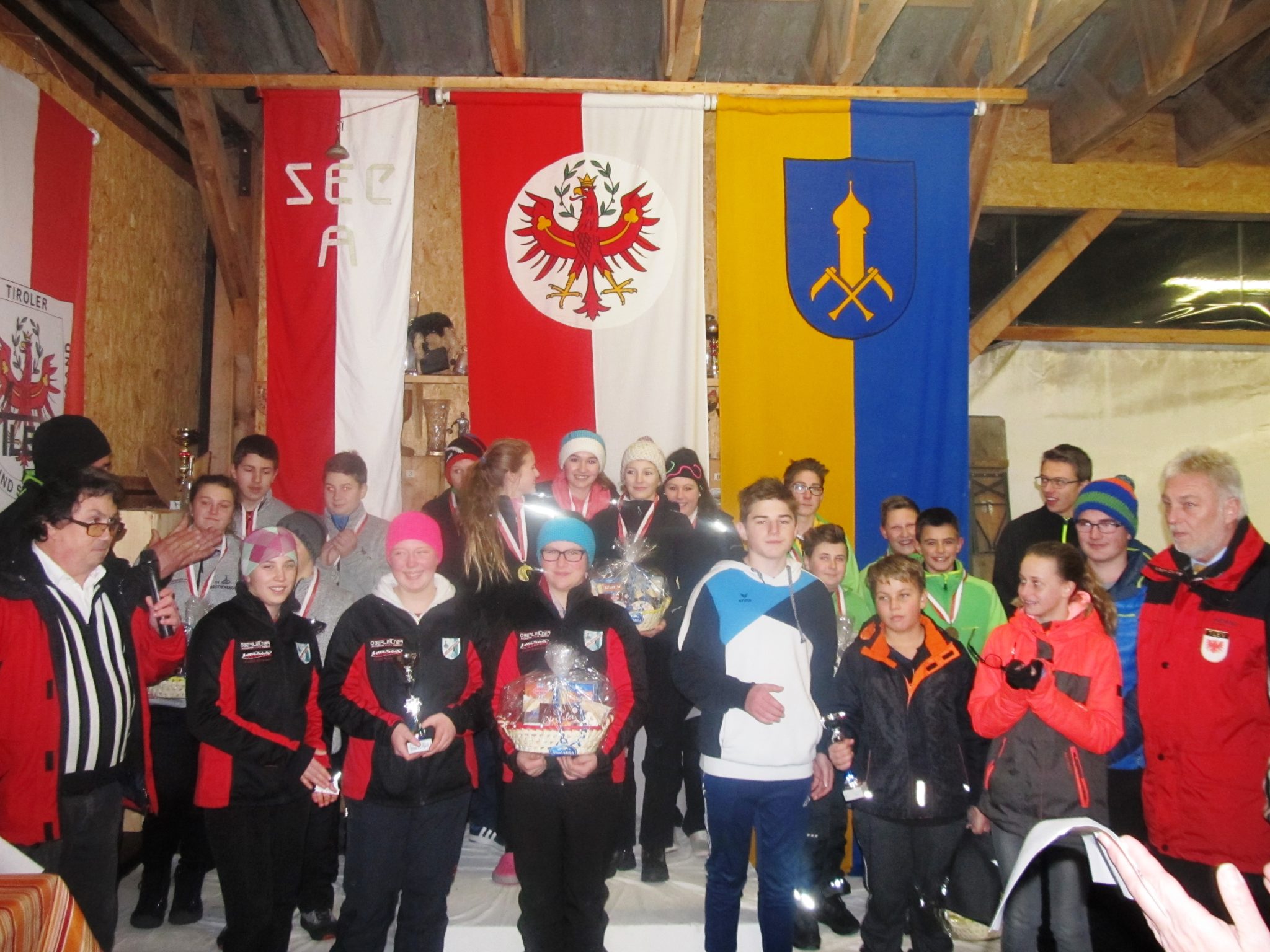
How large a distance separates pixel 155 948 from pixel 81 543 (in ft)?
5.43

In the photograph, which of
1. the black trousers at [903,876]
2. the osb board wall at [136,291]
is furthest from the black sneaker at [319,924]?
the osb board wall at [136,291]

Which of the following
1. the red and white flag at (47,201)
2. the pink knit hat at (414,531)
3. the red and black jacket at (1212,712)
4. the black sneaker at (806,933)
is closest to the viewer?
the red and black jacket at (1212,712)

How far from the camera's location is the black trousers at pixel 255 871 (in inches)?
98.2

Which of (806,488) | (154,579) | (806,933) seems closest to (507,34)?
(806,488)

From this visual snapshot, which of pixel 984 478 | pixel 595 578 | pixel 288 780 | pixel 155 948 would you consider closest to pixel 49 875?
pixel 288 780

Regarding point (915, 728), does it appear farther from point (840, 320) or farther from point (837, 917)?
point (840, 320)

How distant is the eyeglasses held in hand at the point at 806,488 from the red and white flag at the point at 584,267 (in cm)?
93

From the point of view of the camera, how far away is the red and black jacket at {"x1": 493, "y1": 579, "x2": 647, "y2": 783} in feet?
8.70

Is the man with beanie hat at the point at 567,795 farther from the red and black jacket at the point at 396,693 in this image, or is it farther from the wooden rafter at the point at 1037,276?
the wooden rafter at the point at 1037,276

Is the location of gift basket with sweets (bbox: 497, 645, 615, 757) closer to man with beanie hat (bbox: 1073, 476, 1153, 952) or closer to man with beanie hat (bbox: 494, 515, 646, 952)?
man with beanie hat (bbox: 494, 515, 646, 952)

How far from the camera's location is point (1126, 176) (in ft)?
19.5

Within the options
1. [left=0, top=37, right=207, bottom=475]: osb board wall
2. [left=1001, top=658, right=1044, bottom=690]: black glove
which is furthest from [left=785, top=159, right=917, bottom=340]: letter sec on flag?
[left=0, top=37, right=207, bottom=475]: osb board wall

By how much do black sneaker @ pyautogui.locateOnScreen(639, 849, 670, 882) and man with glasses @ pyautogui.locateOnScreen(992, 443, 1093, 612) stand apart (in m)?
1.82

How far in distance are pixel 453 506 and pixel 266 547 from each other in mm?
1107
